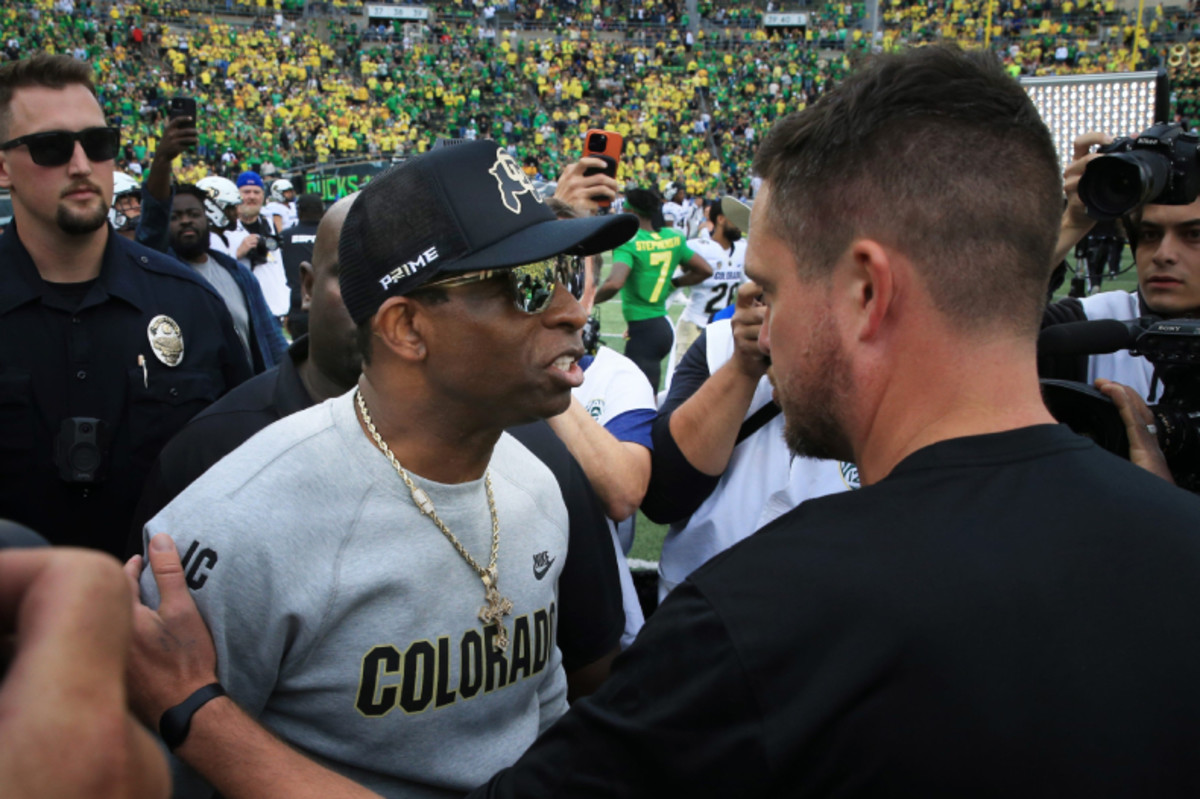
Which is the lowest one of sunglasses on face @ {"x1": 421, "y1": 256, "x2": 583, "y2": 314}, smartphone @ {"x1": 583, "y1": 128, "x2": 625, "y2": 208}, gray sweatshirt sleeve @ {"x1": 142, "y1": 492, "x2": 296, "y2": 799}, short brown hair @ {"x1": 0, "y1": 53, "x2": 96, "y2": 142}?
gray sweatshirt sleeve @ {"x1": 142, "y1": 492, "x2": 296, "y2": 799}

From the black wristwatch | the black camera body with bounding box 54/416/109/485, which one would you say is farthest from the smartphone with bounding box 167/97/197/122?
the black wristwatch

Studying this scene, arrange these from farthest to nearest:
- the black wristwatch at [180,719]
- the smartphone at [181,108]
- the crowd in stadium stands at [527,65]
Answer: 1. the crowd in stadium stands at [527,65]
2. the smartphone at [181,108]
3. the black wristwatch at [180,719]

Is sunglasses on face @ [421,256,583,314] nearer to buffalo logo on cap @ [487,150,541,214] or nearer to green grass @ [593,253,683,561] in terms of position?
buffalo logo on cap @ [487,150,541,214]

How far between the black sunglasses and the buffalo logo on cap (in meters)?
2.14

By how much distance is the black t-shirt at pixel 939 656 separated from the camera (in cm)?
107

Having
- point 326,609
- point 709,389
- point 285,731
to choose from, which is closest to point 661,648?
point 326,609

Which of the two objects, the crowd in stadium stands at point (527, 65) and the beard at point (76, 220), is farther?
the crowd in stadium stands at point (527, 65)

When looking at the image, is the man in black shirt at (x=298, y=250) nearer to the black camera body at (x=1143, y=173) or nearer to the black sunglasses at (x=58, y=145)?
the black sunglasses at (x=58, y=145)

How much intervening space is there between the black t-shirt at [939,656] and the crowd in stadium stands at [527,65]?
31.4 meters

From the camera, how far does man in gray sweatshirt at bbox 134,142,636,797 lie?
1615 mm

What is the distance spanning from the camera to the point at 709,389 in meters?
2.77

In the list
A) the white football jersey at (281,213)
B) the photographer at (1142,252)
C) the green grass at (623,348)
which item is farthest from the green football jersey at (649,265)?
the white football jersey at (281,213)

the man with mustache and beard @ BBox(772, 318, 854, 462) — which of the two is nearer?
beard @ BBox(772, 318, 854, 462)

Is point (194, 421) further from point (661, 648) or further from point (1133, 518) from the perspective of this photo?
point (1133, 518)
